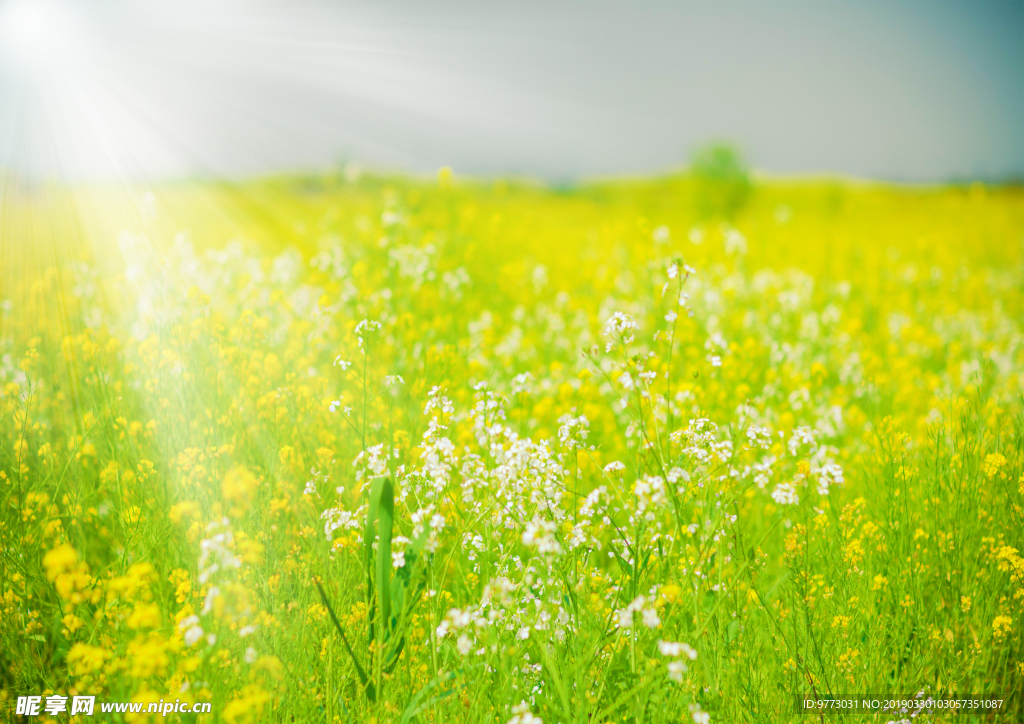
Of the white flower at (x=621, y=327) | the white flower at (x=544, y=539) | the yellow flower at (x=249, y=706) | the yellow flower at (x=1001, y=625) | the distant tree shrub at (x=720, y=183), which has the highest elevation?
the distant tree shrub at (x=720, y=183)

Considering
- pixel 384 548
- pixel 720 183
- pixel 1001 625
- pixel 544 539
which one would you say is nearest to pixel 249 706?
pixel 384 548

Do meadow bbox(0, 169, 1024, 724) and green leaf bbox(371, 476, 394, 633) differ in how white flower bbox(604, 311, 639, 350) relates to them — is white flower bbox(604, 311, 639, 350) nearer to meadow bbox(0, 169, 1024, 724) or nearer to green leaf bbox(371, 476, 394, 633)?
meadow bbox(0, 169, 1024, 724)

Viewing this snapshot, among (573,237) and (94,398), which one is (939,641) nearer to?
(94,398)

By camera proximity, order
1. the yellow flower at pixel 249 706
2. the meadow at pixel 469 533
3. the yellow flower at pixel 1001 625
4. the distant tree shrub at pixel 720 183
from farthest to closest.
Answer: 1. the distant tree shrub at pixel 720 183
2. the yellow flower at pixel 1001 625
3. the meadow at pixel 469 533
4. the yellow flower at pixel 249 706

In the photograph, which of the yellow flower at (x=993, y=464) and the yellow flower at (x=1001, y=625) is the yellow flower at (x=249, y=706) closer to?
the yellow flower at (x=1001, y=625)

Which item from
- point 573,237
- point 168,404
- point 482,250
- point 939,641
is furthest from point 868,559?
point 573,237

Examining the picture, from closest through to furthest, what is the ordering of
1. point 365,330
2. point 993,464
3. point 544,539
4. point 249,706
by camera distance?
point 249,706
point 544,539
point 993,464
point 365,330

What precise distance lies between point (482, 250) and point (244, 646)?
6.22m

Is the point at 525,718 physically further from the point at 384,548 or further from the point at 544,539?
the point at 384,548

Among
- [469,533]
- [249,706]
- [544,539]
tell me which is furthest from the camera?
[469,533]

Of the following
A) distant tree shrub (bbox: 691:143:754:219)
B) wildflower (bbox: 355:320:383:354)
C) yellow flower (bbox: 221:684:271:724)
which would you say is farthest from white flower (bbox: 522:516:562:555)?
distant tree shrub (bbox: 691:143:754:219)

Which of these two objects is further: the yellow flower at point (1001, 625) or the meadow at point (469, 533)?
the yellow flower at point (1001, 625)

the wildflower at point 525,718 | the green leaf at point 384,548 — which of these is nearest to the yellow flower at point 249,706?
the green leaf at point 384,548

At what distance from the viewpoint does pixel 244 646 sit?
2.02 meters
